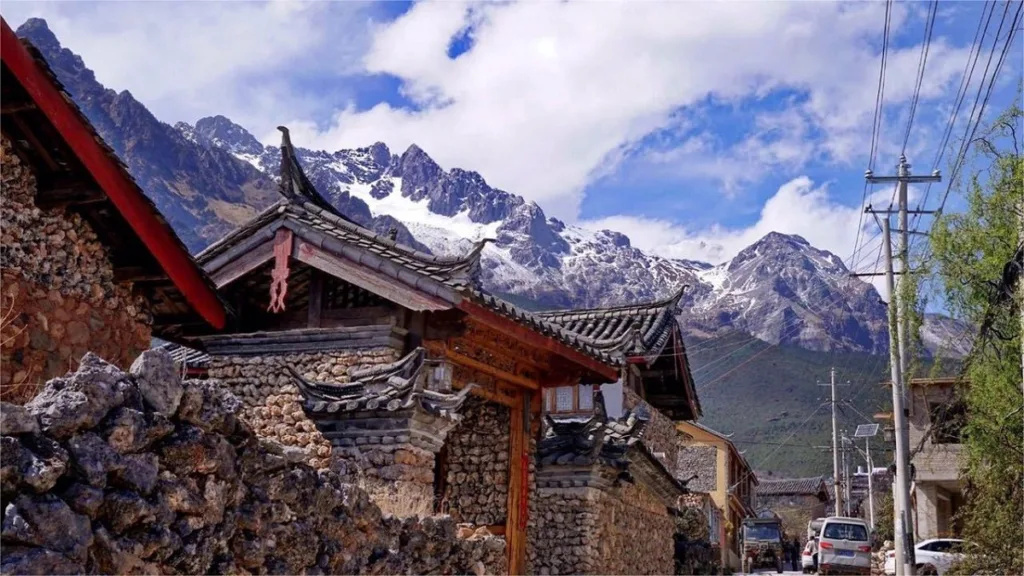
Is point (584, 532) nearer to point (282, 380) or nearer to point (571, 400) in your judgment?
point (282, 380)

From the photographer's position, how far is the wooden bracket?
45.0 feet

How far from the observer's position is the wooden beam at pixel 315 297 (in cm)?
1410

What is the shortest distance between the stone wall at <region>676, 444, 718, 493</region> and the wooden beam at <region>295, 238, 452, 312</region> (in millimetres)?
36576

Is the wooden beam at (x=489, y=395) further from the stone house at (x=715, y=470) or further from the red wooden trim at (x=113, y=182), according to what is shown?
the stone house at (x=715, y=470)

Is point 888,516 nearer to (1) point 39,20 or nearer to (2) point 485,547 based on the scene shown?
(2) point 485,547

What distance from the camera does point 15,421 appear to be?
473cm

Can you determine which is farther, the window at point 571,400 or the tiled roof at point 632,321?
the tiled roof at point 632,321

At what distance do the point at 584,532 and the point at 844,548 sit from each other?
17.1 meters

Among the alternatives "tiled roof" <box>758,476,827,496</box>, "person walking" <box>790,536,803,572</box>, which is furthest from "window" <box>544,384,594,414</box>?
"tiled roof" <box>758,476,827,496</box>

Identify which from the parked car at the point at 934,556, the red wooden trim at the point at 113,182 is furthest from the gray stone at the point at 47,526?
the parked car at the point at 934,556

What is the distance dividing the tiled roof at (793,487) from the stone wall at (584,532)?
5442 cm

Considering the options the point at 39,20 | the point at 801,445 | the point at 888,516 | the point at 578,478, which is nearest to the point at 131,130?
the point at 39,20

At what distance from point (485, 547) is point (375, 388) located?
2.56 metres

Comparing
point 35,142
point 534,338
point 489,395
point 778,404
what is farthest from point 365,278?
point 778,404
